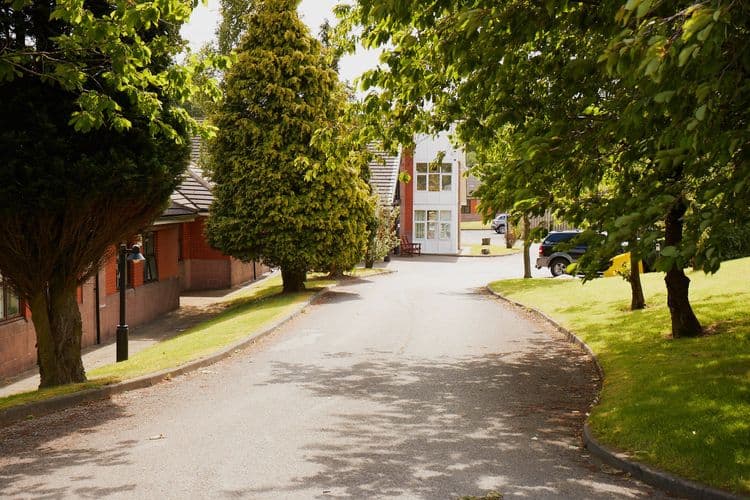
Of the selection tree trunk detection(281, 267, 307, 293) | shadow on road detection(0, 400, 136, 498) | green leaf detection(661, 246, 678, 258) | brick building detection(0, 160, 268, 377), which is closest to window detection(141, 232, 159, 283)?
brick building detection(0, 160, 268, 377)

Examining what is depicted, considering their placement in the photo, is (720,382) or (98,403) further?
(98,403)

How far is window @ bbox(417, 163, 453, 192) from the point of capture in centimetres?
5488

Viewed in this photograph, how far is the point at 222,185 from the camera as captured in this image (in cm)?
2716

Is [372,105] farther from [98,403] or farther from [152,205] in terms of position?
[98,403]

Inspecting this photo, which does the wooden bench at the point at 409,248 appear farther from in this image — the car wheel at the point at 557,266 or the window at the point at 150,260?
the window at the point at 150,260

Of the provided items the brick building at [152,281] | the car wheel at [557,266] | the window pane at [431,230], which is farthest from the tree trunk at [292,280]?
the window pane at [431,230]

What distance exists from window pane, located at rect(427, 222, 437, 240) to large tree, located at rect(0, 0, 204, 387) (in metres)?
43.1

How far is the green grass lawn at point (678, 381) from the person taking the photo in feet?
24.9

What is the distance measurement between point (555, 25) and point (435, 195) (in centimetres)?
4520

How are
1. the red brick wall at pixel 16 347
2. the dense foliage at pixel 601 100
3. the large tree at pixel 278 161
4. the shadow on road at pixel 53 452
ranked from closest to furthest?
the dense foliage at pixel 601 100 → the shadow on road at pixel 53 452 → the red brick wall at pixel 16 347 → the large tree at pixel 278 161

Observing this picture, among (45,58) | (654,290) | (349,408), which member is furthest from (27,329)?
(654,290)

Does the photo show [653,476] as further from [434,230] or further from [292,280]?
[434,230]

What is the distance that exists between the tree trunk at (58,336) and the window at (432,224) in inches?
1703

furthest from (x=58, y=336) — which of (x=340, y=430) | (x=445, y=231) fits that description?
(x=445, y=231)
